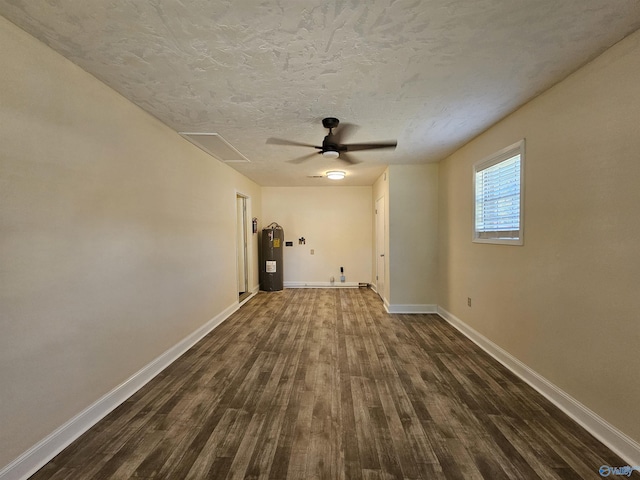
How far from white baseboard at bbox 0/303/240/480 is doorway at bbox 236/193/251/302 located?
A: 2743 mm

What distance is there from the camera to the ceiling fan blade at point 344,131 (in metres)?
2.78

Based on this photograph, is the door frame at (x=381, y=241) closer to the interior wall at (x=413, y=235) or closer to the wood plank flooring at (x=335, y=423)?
the interior wall at (x=413, y=235)

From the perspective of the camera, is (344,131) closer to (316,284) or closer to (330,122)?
(330,122)

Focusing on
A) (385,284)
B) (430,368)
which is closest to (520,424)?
(430,368)

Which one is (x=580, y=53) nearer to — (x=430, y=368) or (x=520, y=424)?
(x=520, y=424)

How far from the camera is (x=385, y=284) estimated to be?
16.1ft

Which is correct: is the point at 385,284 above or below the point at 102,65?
below

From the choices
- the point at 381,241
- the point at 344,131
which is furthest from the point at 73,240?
the point at 381,241

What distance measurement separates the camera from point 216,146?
11.2 feet

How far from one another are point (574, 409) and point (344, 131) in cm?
308

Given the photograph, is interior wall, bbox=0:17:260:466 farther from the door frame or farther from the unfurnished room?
the door frame

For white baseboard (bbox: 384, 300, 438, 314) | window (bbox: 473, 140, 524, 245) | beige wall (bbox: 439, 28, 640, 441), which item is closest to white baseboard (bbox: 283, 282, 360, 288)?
white baseboard (bbox: 384, 300, 438, 314)

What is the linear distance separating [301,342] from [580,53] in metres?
3.54

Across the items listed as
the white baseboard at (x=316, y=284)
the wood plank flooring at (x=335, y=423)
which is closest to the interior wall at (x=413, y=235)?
the wood plank flooring at (x=335, y=423)
